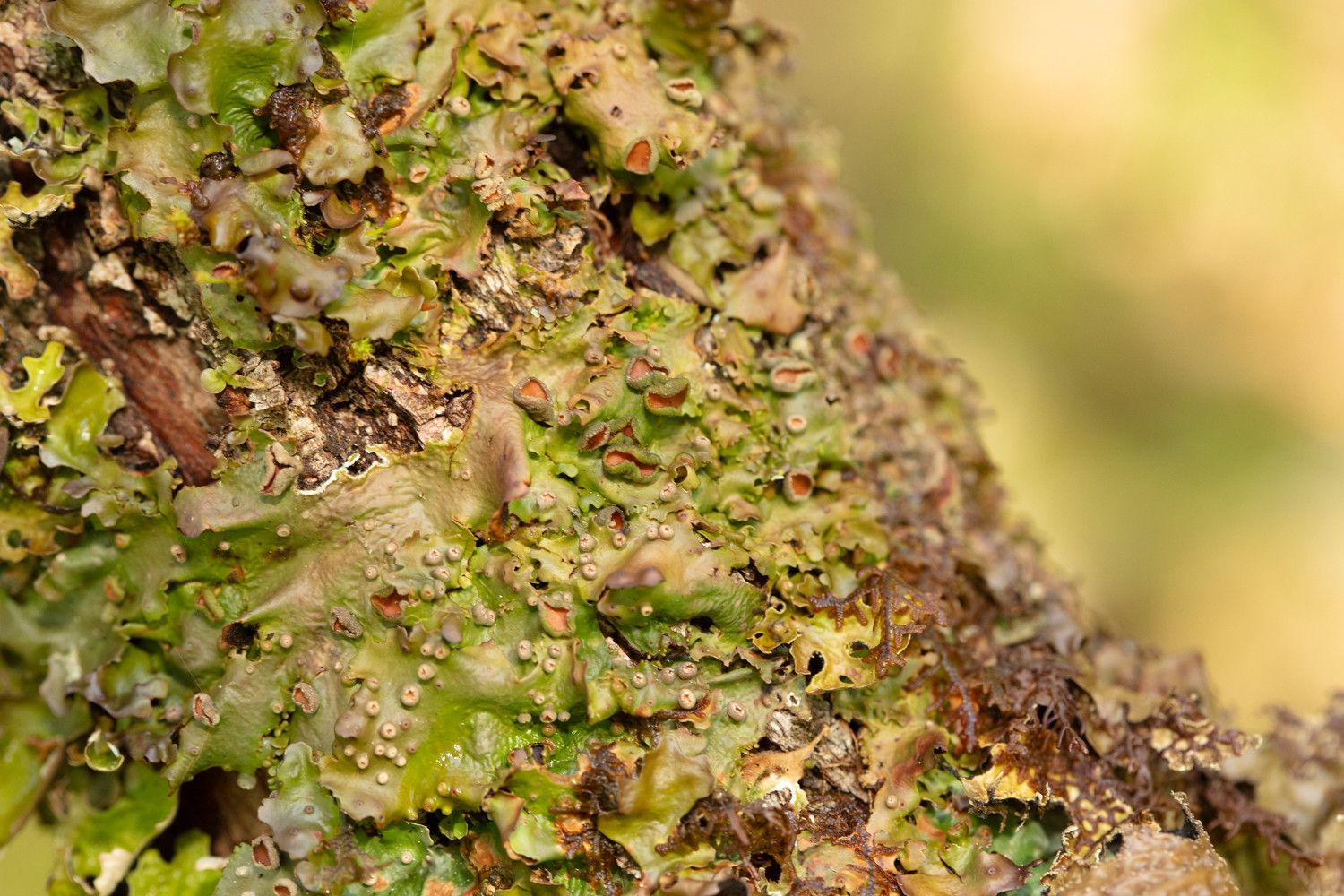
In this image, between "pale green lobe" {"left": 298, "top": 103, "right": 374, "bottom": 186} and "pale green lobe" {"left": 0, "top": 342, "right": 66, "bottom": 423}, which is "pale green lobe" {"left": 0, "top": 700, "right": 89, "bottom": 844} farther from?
"pale green lobe" {"left": 298, "top": 103, "right": 374, "bottom": 186}

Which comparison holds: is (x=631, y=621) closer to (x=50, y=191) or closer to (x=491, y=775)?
(x=491, y=775)

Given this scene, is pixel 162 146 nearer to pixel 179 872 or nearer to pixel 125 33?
pixel 125 33

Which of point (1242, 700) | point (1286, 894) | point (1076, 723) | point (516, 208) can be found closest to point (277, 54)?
point (516, 208)

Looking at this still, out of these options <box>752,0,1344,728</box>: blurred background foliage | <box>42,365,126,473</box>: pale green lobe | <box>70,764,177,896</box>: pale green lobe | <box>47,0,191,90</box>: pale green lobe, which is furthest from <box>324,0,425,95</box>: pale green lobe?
<box>752,0,1344,728</box>: blurred background foliage

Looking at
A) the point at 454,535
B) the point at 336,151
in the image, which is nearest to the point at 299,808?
the point at 454,535

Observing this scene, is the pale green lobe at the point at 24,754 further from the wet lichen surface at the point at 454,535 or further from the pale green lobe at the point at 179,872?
the pale green lobe at the point at 179,872
